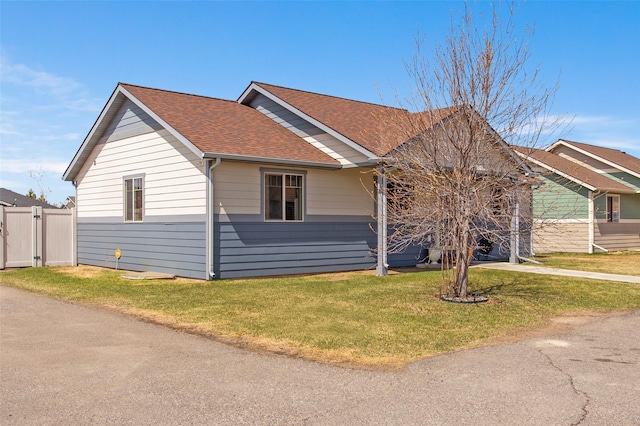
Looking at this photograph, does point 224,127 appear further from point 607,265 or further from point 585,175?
point 585,175

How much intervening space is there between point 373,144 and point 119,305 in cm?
789

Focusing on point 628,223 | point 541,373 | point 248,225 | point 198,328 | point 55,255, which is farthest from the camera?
point 628,223

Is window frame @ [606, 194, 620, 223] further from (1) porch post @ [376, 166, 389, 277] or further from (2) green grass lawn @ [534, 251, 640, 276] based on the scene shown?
(1) porch post @ [376, 166, 389, 277]

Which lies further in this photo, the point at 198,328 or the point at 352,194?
the point at 352,194

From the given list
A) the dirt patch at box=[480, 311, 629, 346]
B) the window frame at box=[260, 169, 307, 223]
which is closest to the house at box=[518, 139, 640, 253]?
the window frame at box=[260, 169, 307, 223]

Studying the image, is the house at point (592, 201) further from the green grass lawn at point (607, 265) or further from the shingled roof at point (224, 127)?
the shingled roof at point (224, 127)

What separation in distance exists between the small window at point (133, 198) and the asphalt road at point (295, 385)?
9135 millimetres

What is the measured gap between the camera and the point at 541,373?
21.1ft

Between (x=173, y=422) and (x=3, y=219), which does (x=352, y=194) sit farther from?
(x=173, y=422)

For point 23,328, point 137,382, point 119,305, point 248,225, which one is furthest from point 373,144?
point 137,382

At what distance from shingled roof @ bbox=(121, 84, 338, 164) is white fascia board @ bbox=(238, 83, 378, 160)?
0.65 meters

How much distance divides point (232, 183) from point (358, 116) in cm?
583

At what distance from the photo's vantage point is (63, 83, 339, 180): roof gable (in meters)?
14.7

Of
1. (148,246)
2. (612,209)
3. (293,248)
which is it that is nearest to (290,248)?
(293,248)
